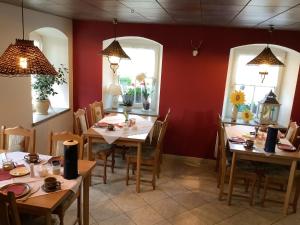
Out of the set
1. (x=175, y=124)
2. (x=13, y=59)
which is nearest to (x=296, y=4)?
(x=13, y=59)

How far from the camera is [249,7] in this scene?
2.40m

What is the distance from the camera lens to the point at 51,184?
208 cm

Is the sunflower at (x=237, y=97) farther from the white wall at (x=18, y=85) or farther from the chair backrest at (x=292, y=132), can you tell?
the white wall at (x=18, y=85)

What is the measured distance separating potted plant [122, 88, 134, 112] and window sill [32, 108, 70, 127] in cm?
107

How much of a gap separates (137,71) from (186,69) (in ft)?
3.14

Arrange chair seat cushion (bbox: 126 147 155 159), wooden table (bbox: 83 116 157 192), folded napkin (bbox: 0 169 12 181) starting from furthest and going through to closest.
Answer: chair seat cushion (bbox: 126 147 155 159) < wooden table (bbox: 83 116 157 192) < folded napkin (bbox: 0 169 12 181)

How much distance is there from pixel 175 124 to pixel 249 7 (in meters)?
2.58

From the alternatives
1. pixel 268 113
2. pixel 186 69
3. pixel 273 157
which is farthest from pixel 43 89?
pixel 268 113

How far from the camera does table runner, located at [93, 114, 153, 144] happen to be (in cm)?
349

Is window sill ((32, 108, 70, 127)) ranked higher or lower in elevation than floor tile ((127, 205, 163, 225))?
higher

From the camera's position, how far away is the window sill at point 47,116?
3901mm

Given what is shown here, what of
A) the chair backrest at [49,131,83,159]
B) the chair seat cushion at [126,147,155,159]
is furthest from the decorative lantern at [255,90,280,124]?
the chair backrest at [49,131,83,159]

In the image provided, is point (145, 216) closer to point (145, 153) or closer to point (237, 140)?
point (145, 153)

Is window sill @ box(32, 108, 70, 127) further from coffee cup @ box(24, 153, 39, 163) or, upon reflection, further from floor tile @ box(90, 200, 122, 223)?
floor tile @ box(90, 200, 122, 223)
